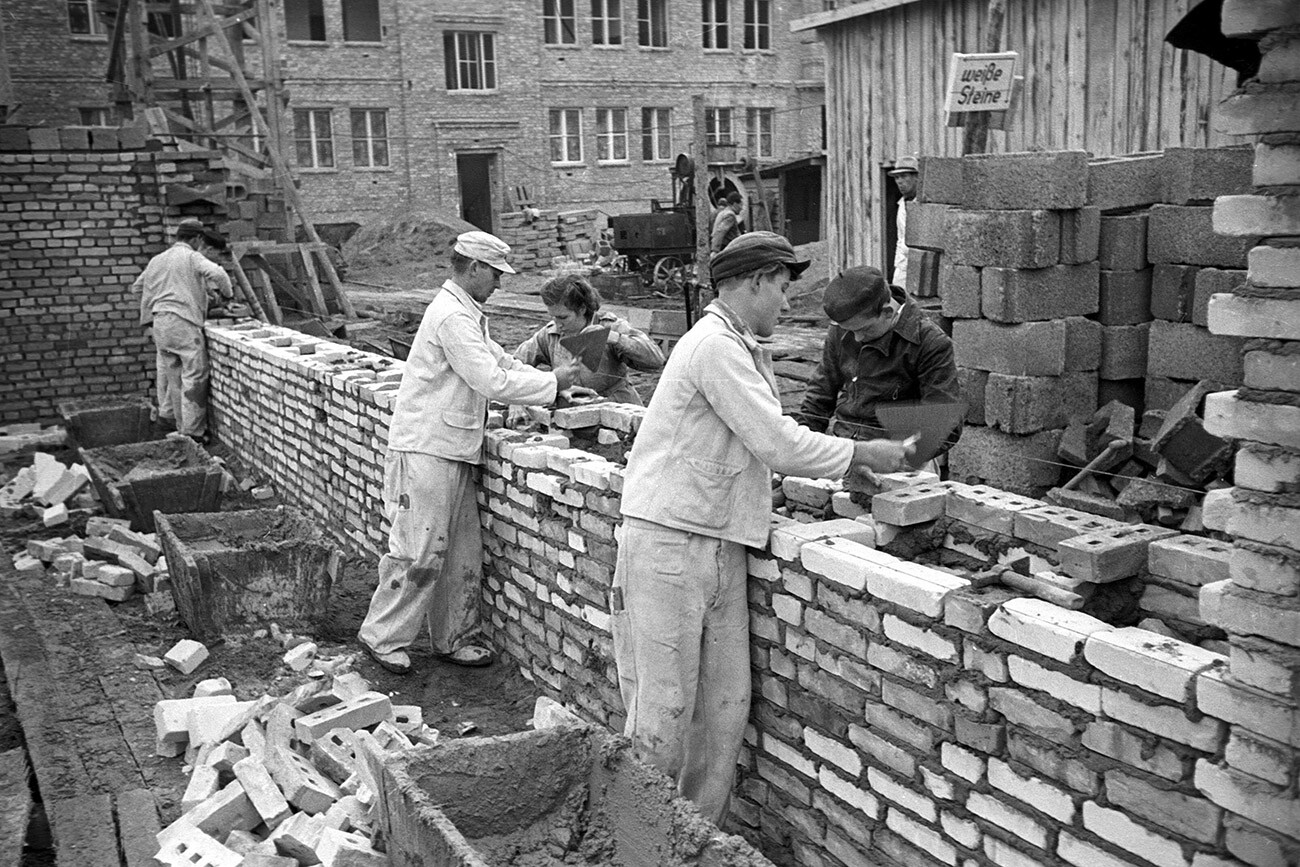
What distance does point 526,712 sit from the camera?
5.61m

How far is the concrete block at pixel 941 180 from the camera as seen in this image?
25.9 ft

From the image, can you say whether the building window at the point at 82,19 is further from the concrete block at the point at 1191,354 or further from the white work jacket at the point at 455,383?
the concrete block at the point at 1191,354

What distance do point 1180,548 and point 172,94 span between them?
19.2 meters

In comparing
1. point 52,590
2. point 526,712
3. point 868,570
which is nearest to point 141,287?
point 52,590

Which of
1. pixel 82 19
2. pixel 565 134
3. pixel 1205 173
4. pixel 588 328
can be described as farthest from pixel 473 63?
pixel 588 328

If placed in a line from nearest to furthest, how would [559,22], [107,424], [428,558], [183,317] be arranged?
[428,558], [183,317], [107,424], [559,22]

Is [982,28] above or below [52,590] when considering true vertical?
above

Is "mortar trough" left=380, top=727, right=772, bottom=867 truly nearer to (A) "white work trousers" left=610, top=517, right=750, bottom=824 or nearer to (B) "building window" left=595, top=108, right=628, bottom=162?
(A) "white work trousers" left=610, top=517, right=750, bottom=824

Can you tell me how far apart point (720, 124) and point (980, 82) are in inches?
1266

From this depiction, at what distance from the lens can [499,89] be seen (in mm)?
35594

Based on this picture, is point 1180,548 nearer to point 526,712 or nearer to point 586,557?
point 586,557

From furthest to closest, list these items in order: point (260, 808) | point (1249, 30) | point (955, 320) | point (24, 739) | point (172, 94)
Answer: point (172, 94) → point (955, 320) → point (24, 739) → point (260, 808) → point (1249, 30)

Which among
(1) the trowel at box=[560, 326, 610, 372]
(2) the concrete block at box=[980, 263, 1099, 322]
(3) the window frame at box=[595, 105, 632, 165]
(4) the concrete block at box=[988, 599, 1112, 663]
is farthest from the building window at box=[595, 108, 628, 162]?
(4) the concrete block at box=[988, 599, 1112, 663]

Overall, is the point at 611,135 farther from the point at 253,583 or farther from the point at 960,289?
the point at 253,583
